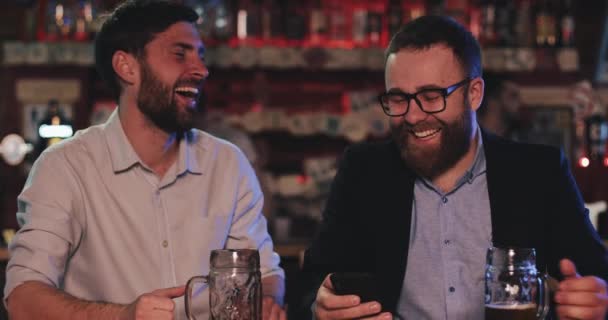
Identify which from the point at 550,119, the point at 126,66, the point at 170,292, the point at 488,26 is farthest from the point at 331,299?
the point at 550,119

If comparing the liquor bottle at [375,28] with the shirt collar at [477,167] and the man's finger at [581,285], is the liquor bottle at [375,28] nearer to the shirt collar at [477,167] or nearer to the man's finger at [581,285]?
the shirt collar at [477,167]

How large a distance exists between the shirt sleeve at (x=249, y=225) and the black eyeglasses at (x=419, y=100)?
21.7 inches

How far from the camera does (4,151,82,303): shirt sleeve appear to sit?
2189 millimetres

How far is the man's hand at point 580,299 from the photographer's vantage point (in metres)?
1.75

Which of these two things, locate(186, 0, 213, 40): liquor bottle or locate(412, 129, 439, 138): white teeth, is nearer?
locate(412, 129, 439, 138): white teeth

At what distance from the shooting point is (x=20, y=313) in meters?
2.12

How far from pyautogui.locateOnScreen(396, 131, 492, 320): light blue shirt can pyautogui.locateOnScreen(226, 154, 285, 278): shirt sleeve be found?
0.41 m

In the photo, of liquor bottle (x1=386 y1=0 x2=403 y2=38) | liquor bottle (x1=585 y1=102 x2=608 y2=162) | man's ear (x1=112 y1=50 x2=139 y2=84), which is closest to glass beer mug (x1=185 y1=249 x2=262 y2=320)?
man's ear (x1=112 y1=50 x2=139 y2=84)

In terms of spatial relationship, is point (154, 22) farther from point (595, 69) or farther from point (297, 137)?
point (595, 69)

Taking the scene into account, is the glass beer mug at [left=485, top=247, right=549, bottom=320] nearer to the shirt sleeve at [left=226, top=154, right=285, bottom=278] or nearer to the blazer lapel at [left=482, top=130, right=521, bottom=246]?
the blazer lapel at [left=482, top=130, right=521, bottom=246]

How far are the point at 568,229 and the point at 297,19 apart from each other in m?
3.35

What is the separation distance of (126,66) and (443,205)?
101cm

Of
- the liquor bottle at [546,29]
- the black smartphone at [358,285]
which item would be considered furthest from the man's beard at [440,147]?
the liquor bottle at [546,29]

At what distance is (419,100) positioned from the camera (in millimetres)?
2211
